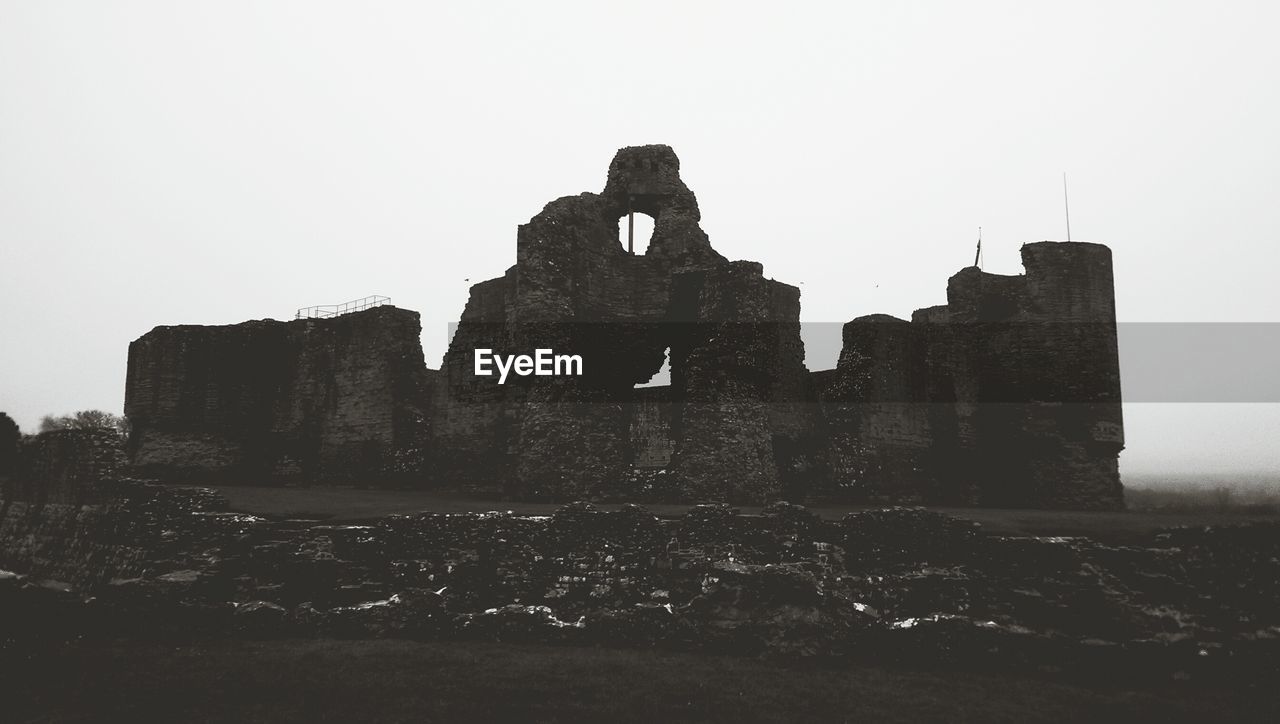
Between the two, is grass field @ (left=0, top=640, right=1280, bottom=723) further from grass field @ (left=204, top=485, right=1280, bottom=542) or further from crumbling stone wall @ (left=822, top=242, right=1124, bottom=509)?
crumbling stone wall @ (left=822, top=242, right=1124, bottom=509)

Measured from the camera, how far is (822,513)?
13.0m

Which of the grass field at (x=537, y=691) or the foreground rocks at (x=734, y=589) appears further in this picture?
the foreground rocks at (x=734, y=589)

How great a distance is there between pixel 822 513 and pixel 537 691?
626 centimetres

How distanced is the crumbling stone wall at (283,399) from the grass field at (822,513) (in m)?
3.74

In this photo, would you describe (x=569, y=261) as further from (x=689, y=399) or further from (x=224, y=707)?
(x=224, y=707)

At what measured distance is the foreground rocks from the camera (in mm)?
9695

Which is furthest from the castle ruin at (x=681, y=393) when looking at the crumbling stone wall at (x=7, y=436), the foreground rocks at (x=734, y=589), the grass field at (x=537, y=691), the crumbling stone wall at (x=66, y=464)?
the crumbling stone wall at (x=7, y=436)

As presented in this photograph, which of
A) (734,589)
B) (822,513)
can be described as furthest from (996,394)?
(734,589)

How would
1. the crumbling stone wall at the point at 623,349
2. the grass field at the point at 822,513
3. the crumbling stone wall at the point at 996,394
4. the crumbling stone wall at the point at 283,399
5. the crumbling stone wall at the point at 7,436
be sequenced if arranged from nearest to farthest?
the grass field at the point at 822,513, the crumbling stone wall at the point at 623,349, the crumbling stone wall at the point at 996,394, the crumbling stone wall at the point at 283,399, the crumbling stone wall at the point at 7,436

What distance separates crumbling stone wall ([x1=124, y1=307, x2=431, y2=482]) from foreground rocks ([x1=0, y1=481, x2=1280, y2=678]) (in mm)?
7687

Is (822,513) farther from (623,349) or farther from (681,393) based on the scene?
(623,349)

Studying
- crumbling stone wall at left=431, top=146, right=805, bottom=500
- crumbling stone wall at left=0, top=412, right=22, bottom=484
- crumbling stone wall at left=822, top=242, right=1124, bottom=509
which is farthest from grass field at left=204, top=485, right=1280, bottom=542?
crumbling stone wall at left=0, top=412, right=22, bottom=484

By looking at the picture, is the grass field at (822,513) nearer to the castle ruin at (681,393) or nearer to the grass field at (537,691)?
the castle ruin at (681,393)

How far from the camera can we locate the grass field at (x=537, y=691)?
7734mm
